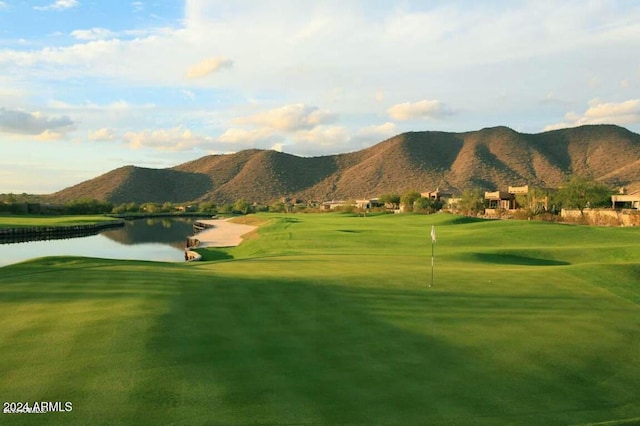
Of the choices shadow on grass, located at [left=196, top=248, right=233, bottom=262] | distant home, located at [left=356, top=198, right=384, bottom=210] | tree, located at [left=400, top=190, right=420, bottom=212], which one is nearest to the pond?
shadow on grass, located at [left=196, top=248, right=233, bottom=262]

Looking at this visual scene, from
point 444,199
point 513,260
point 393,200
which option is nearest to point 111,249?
point 513,260

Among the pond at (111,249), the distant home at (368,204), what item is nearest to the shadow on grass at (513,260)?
the pond at (111,249)

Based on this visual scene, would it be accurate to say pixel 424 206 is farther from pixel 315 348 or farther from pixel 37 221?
pixel 315 348

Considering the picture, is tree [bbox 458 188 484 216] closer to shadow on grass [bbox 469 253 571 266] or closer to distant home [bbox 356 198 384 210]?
distant home [bbox 356 198 384 210]

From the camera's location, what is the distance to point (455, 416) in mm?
6961

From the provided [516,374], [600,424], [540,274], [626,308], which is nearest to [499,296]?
[626,308]

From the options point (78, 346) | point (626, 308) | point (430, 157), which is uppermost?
point (430, 157)

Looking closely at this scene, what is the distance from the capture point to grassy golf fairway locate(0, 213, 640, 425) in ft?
23.1

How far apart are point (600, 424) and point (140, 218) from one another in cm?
14480

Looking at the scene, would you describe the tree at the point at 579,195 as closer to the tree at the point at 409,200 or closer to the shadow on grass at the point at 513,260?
the tree at the point at 409,200

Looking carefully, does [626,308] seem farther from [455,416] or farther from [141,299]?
[141,299]

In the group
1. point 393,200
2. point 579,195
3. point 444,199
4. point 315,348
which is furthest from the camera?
point 393,200

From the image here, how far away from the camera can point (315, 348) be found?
371 inches

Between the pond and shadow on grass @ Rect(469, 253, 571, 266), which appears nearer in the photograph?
shadow on grass @ Rect(469, 253, 571, 266)
